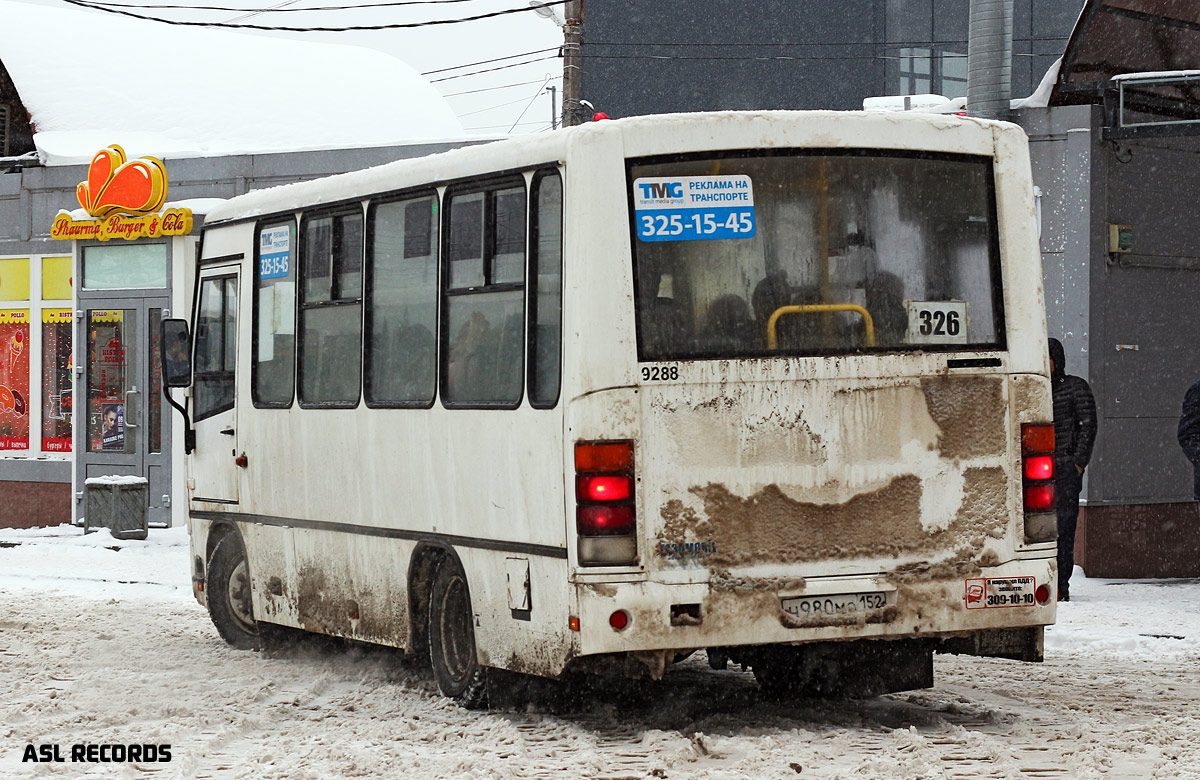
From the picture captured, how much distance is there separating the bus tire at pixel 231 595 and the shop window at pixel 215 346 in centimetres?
85

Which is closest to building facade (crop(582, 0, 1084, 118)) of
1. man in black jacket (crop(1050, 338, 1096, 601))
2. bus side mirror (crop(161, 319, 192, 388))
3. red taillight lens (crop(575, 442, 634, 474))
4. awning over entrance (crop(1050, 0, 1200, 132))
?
awning over entrance (crop(1050, 0, 1200, 132))

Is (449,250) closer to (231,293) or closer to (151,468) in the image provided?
(231,293)

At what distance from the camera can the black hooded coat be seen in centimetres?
1391

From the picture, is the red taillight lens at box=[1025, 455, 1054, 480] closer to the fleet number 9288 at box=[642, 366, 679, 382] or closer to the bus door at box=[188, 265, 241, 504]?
the fleet number 9288 at box=[642, 366, 679, 382]

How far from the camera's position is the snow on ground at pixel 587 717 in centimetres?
770

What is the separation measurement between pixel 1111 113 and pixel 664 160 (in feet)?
27.0

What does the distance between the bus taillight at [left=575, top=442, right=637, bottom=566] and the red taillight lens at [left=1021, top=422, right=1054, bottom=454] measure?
5.99 feet

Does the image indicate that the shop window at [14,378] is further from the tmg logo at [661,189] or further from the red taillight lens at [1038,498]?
the red taillight lens at [1038,498]

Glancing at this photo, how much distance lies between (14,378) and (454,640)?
16340mm

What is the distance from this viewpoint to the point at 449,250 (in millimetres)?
9531

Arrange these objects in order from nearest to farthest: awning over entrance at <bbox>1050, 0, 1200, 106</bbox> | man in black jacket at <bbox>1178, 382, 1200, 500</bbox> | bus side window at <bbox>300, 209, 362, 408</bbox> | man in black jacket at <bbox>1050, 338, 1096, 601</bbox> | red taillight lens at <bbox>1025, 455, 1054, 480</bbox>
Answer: red taillight lens at <bbox>1025, 455, 1054, 480</bbox>, bus side window at <bbox>300, 209, 362, 408</bbox>, man in black jacket at <bbox>1178, 382, 1200, 500</bbox>, man in black jacket at <bbox>1050, 338, 1096, 601</bbox>, awning over entrance at <bbox>1050, 0, 1200, 106</bbox>

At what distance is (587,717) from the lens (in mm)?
9078

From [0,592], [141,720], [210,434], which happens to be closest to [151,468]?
[0,592]

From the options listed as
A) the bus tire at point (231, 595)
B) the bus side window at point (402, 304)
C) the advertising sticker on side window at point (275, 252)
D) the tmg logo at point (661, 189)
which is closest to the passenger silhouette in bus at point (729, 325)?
the tmg logo at point (661, 189)
